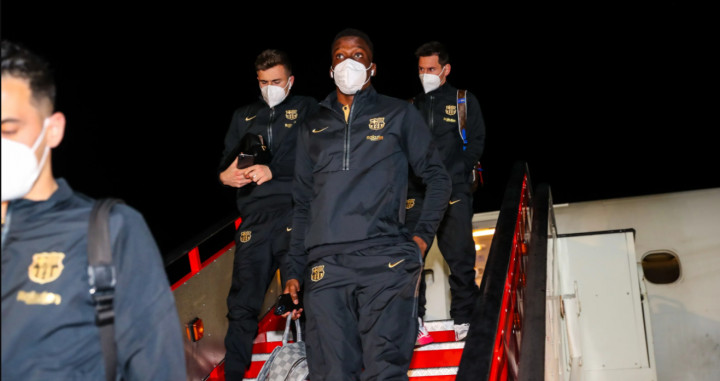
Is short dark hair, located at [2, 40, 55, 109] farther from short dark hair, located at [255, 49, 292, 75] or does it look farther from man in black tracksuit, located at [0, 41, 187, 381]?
short dark hair, located at [255, 49, 292, 75]

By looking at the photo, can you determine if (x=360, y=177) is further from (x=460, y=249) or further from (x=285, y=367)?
(x=460, y=249)

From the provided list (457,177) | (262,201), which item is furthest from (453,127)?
(262,201)

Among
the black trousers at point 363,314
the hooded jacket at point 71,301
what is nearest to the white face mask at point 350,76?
the black trousers at point 363,314

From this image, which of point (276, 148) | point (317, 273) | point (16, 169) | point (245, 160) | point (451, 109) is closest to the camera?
point (16, 169)

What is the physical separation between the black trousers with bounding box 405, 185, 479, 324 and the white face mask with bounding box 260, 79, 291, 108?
4.39 ft

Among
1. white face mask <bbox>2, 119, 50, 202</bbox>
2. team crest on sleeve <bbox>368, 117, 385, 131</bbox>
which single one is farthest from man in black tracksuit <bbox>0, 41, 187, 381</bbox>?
team crest on sleeve <bbox>368, 117, 385, 131</bbox>

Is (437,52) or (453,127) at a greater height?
(437,52)

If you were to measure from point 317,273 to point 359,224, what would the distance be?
30 centimetres

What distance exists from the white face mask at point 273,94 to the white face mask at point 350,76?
1329 millimetres

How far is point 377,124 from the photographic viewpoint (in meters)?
3.88

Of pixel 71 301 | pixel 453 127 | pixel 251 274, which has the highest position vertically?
pixel 453 127

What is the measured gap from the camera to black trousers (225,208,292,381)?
506cm

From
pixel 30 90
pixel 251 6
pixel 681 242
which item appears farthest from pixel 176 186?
pixel 30 90

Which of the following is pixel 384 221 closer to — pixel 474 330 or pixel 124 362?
pixel 474 330
